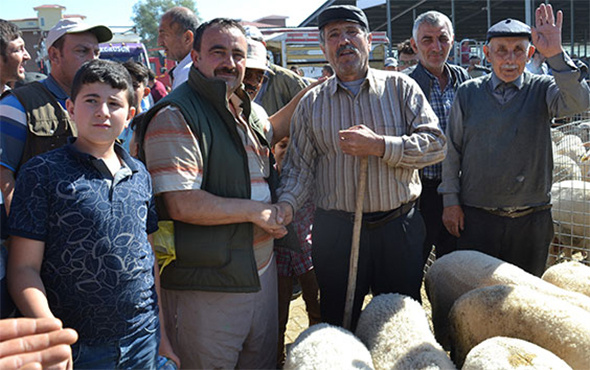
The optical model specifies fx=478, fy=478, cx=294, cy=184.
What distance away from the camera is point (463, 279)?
2.80 m

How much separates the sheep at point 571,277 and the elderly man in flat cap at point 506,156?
0.41m

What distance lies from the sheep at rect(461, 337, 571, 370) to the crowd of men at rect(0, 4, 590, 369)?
0.79 metres

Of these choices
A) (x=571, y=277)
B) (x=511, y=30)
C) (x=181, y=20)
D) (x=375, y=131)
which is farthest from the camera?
(x=181, y=20)

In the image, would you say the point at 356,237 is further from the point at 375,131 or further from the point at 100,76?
the point at 100,76

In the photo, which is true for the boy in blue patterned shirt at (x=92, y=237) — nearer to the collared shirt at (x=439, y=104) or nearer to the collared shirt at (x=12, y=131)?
the collared shirt at (x=12, y=131)

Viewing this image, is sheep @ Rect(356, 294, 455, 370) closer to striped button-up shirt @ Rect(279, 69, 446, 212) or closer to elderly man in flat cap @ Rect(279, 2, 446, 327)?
elderly man in flat cap @ Rect(279, 2, 446, 327)

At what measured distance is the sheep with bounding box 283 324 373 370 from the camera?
1.96 m

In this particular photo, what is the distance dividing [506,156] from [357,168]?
4.01 ft

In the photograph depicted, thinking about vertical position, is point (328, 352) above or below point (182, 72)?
below

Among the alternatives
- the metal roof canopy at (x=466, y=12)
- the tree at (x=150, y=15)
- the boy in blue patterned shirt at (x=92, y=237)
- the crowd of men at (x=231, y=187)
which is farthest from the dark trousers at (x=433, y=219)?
the tree at (x=150, y=15)

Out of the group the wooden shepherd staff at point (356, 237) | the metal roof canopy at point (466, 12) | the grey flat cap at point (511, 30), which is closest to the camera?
the wooden shepherd staff at point (356, 237)

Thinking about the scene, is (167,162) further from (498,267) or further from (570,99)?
(570,99)

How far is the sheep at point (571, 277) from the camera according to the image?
2689 mm

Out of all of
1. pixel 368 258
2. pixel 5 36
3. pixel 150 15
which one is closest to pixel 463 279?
pixel 368 258
